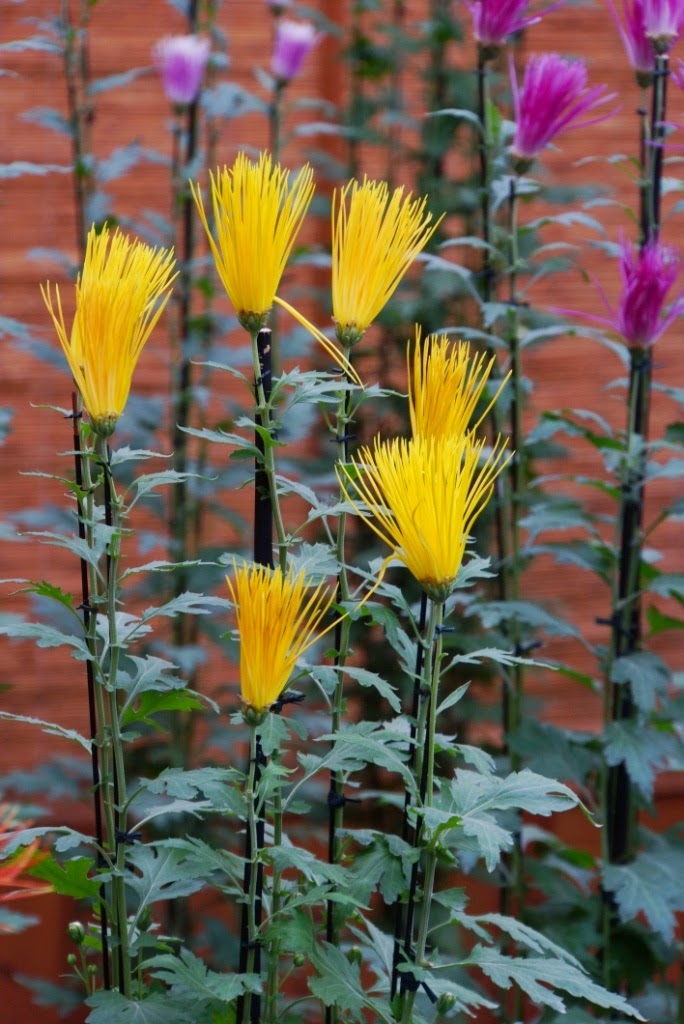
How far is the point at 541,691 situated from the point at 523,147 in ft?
5.75

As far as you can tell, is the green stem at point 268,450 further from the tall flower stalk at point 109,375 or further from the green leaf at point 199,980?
the green leaf at point 199,980

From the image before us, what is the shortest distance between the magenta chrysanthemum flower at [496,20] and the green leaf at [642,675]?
0.83 meters

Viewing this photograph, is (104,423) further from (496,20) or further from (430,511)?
(496,20)

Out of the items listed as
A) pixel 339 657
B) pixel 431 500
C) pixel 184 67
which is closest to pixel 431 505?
pixel 431 500

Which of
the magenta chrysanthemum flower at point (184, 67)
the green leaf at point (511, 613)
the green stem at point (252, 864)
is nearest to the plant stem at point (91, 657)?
the green stem at point (252, 864)

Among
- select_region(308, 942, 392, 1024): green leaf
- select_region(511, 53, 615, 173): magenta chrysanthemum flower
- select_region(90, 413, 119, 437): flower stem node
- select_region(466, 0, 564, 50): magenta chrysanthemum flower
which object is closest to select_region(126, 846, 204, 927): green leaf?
select_region(308, 942, 392, 1024): green leaf

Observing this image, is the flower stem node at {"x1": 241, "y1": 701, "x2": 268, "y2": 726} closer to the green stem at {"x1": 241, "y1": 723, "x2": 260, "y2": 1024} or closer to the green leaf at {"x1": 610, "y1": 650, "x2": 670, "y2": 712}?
the green stem at {"x1": 241, "y1": 723, "x2": 260, "y2": 1024}

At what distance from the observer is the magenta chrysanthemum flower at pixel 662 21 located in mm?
1620

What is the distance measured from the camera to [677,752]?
165 cm

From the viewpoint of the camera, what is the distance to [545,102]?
1.60 m

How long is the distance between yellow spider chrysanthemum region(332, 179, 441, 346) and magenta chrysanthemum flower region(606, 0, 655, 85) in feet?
2.88

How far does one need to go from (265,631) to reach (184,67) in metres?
1.62

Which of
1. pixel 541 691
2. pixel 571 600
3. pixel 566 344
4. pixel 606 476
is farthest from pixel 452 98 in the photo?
pixel 541 691

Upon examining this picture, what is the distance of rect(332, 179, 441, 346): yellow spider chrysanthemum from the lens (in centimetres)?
92
